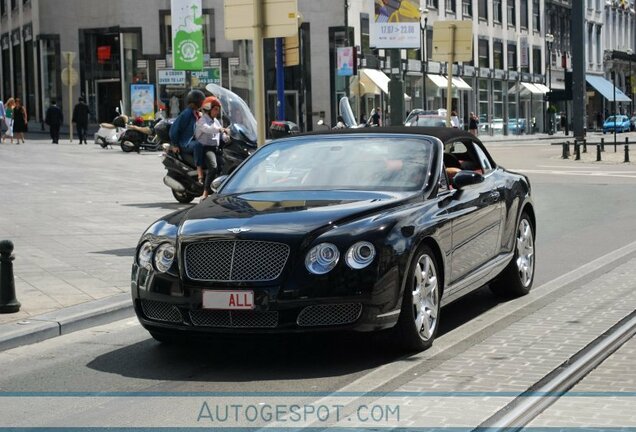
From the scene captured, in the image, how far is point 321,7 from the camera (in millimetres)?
56969

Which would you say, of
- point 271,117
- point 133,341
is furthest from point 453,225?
point 271,117

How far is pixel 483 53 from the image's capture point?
73.8m

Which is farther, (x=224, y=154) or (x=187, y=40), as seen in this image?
(x=187, y=40)

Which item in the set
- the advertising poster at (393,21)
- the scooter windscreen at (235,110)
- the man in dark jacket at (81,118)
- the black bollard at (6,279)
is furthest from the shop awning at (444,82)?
the black bollard at (6,279)

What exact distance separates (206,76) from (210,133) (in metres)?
34.9

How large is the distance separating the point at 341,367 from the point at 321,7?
51252mm

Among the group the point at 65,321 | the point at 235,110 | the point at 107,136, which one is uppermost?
the point at 235,110

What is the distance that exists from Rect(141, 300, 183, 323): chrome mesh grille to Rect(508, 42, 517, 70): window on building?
73.0 metres

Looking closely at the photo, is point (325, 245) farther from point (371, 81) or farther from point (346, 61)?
point (371, 81)

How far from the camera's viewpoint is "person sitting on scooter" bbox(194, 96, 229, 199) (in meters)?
16.9

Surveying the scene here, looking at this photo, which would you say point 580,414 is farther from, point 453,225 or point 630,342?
point 453,225

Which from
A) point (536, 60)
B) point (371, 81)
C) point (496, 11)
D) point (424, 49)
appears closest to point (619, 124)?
point (536, 60)

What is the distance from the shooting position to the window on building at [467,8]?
70.5 metres

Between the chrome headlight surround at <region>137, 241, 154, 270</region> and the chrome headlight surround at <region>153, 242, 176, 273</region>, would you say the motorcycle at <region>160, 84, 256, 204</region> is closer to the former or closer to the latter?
the chrome headlight surround at <region>137, 241, 154, 270</region>
